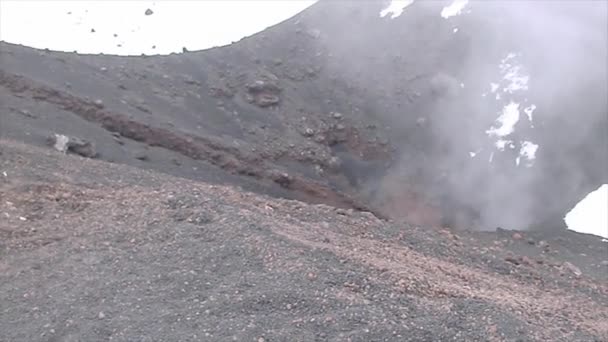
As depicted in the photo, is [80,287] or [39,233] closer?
[80,287]

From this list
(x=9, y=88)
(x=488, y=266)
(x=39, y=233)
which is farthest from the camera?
(x=9, y=88)

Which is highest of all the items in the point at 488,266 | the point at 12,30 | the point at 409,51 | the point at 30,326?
the point at 409,51

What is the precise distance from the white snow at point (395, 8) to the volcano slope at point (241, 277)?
10.1m

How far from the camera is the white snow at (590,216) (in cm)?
1667

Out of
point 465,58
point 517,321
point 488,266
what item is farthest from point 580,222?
point 517,321

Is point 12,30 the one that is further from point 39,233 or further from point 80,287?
point 80,287

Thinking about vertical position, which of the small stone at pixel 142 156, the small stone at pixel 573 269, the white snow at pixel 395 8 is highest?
the white snow at pixel 395 8

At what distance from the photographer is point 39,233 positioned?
9.48m

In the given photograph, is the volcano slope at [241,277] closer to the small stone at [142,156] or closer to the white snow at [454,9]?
the small stone at [142,156]

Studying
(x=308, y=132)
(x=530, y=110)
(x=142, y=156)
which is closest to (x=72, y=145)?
(x=142, y=156)

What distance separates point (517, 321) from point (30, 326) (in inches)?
173

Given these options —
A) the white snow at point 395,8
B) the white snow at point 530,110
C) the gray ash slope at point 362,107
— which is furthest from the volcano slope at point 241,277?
the white snow at point 395,8

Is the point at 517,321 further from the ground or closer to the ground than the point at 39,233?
further from the ground

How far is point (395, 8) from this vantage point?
68.8 feet
